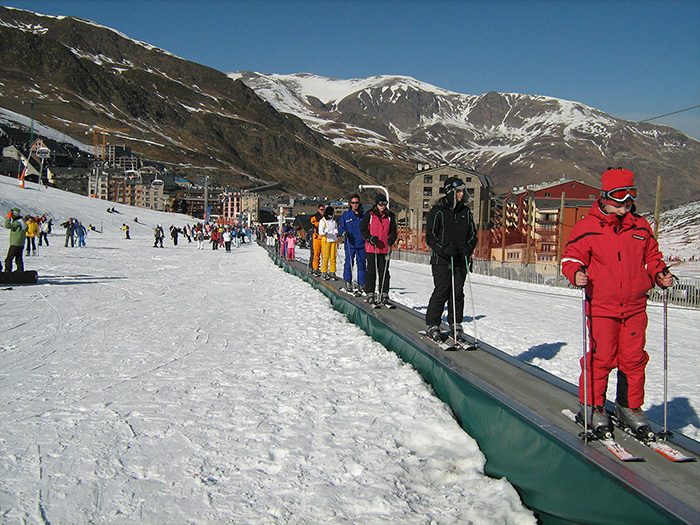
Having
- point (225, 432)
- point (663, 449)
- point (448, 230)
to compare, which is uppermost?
point (448, 230)

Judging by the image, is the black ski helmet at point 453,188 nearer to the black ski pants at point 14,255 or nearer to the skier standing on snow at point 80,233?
the black ski pants at point 14,255

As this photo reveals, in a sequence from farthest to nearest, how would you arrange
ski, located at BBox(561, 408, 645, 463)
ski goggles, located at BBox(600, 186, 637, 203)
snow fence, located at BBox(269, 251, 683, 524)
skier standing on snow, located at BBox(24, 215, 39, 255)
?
skier standing on snow, located at BBox(24, 215, 39, 255) → ski goggles, located at BBox(600, 186, 637, 203) → ski, located at BBox(561, 408, 645, 463) → snow fence, located at BBox(269, 251, 683, 524)

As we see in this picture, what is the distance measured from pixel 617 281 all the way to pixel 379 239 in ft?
20.6

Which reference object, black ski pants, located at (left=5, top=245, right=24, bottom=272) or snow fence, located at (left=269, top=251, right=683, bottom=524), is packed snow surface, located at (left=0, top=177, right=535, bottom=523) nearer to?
snow fence, located at (left=269, top=251, right=683, bottom=524)

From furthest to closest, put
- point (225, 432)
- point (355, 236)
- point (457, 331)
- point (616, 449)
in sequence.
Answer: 1. point (355, 236)
2. point (457, 331)
3. point (225, 432)
4. point (616, 449)

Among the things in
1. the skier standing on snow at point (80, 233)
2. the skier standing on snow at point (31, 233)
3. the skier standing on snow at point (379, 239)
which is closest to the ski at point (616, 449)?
the skier standing on snow at point (379, 239)

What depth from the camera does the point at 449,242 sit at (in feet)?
23.9

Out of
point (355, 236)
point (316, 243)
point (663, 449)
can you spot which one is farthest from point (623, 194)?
point (316, 243)

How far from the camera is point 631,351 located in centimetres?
423

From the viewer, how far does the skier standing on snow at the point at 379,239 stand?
10367 mm

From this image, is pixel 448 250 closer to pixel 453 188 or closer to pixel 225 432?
pixel 453 188

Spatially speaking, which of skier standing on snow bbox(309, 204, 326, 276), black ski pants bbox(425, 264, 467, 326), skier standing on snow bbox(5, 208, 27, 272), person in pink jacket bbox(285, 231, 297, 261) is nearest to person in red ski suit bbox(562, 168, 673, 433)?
black ski pants bbox(425, 264, 467, 326)

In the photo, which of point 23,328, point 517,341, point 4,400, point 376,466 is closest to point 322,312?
point 517,341

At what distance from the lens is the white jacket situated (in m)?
15.9
